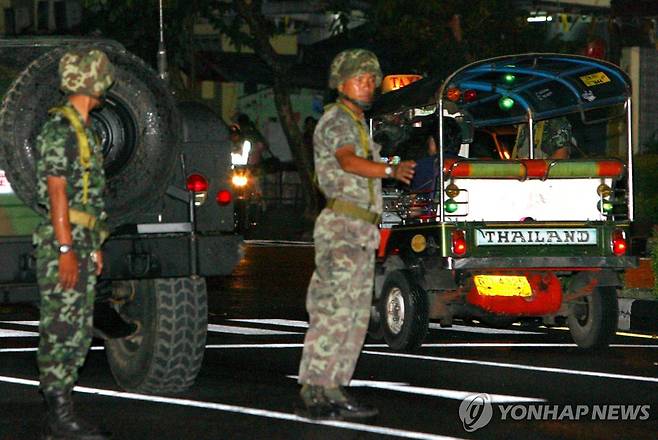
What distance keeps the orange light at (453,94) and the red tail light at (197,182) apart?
10.7 ft

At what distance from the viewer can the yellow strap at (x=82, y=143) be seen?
7.91 m

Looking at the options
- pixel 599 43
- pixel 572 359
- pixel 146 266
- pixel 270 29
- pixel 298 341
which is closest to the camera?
pixel 146 266

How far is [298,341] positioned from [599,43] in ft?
25.0

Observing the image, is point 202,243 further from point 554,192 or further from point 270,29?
point 270,29

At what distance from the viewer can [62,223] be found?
777 cm

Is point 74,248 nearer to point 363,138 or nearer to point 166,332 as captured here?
point 166,332

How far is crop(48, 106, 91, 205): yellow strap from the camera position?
7.91 m

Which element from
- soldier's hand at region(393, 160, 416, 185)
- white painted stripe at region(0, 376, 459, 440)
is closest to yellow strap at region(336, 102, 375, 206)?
soldier's hand at region(393, 160, 416, 185)

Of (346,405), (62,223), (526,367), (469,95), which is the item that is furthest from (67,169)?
(469,95)

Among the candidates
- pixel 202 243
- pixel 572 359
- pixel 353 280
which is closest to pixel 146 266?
pixel 202 243

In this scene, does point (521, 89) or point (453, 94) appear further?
point (521, 89)

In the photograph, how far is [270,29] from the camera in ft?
99.7

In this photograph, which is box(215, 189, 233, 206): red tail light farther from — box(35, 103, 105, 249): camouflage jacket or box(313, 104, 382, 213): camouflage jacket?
box(35, 103, 105, 249): camouflage jacket

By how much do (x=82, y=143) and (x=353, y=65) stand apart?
1658mm
